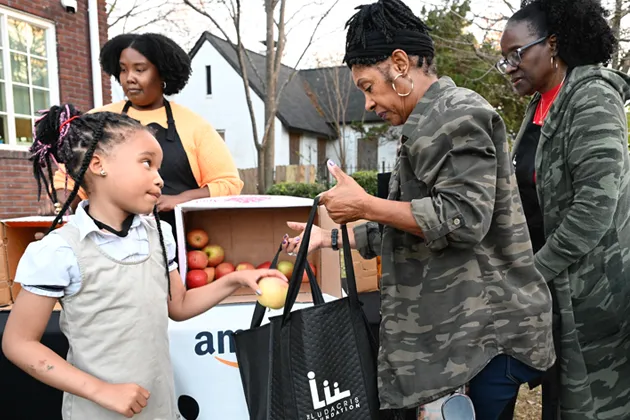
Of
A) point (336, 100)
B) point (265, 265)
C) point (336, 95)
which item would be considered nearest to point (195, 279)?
point (265, 265)

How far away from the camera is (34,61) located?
6699 millimetres

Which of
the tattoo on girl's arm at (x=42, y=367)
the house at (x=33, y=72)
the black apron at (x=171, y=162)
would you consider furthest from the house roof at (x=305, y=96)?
the tattoo on girl's arm at (x=42, y=367)

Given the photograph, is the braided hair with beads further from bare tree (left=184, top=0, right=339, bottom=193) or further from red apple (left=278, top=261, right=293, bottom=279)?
bare tree (left=184, top=0, right=339, bottom=193)

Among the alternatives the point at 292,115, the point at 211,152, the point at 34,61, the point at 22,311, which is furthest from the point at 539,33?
the point at 292,115

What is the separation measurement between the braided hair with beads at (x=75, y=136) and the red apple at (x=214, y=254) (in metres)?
0.99

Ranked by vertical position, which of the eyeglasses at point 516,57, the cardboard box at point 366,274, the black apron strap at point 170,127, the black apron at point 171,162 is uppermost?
the eyeglasses at point 516,57

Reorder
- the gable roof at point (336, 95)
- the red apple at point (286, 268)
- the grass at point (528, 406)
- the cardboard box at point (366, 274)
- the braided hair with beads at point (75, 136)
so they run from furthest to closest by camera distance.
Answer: the gable roof at point (336, 95)
the grass at point (528, 406)
the cardboard box at point (366, 274)
the red apple at point (286, 268)
the braided hair with beads at point (75, 136)

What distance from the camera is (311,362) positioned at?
1341 millimetres

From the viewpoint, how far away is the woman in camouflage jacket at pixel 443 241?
1206mm

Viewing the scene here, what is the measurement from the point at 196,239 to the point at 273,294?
1.03 m

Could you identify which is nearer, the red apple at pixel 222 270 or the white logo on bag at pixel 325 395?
the white logo on bag at pixel 325 395

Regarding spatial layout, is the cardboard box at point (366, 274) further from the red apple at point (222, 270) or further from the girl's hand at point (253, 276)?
the girl's hand at point (253, 276)

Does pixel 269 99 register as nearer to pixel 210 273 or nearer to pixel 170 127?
pixel 170 127

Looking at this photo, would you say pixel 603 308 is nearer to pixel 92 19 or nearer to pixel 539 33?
pixel 539 33
